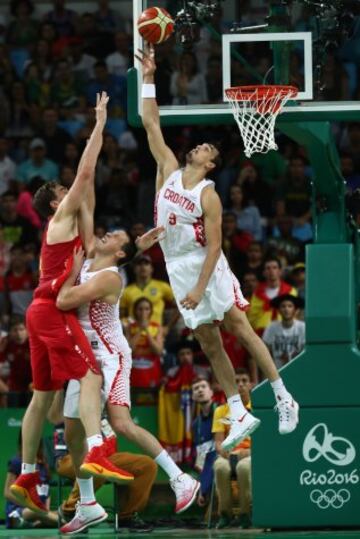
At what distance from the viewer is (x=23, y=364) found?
1783 cm

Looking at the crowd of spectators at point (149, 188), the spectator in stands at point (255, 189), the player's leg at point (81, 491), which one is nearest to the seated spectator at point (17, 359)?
the crowd of spectators at point (149, 188)

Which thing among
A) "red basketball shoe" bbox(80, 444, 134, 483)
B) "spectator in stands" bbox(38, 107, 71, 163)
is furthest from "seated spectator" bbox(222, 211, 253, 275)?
"red basketball shoe" bbox(80, 444, 134, 483)

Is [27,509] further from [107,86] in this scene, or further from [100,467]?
[107,86]

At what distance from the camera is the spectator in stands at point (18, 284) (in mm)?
19172

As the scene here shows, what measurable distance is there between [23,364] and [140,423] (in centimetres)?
160

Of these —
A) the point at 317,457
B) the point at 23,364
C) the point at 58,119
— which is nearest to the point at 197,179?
the point at 317,457

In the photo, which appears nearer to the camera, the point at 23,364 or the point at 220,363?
the point at 220,363

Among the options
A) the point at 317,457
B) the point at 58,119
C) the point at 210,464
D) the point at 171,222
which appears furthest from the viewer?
the point at 58,119

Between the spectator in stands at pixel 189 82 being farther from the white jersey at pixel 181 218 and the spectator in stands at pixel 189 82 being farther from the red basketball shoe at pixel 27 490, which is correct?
the red basketball shoe at pixel 27 490

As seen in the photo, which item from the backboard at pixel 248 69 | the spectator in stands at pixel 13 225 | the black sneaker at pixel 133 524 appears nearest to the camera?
the backboard at pixel 248 69

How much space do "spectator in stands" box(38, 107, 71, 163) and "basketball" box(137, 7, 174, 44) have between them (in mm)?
8422

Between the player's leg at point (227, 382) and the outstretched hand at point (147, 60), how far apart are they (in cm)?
209

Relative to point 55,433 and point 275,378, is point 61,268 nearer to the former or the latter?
point 275,378

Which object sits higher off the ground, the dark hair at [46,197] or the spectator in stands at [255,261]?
the dark hair at [46,197]
